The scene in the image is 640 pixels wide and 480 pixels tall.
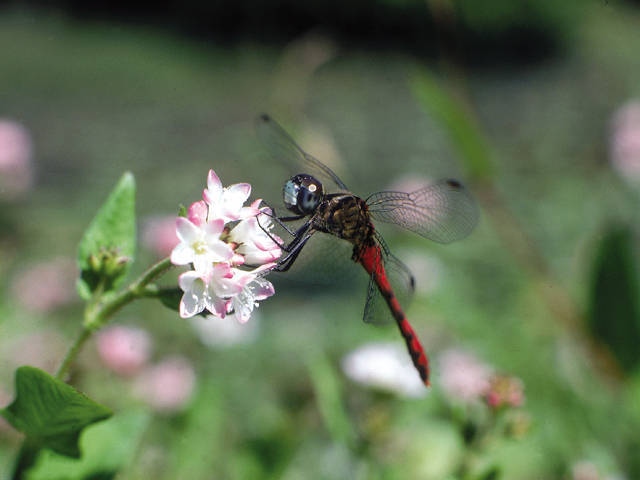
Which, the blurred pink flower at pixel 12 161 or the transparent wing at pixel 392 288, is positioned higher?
the transparent wing at pixel 392 288

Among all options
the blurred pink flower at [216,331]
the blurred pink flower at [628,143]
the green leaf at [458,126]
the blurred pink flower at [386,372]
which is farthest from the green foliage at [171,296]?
the blurred pink flower at [628,143]

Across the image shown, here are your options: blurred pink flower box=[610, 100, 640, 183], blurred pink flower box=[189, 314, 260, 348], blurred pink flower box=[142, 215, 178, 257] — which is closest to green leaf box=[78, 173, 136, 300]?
blurred pink flower box=[142, 215, 178, 257]

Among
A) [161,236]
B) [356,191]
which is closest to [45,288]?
[161,236]

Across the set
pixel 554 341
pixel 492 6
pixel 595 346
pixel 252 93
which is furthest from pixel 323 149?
pixel 492 6

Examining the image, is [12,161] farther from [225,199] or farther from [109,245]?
[225,199]

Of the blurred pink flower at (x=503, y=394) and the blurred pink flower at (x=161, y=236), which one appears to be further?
the blurred pink flower at (x=161, y=236)

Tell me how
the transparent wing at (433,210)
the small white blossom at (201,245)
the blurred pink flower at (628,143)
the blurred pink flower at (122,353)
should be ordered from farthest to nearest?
the blurred pink flower at (628,143)
the blurred pink flower at (122,353)
the transparent wing at (433,210)
the small white blossom at (201,245)

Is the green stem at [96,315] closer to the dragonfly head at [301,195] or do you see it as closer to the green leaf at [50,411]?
the green leaf at [50,411]

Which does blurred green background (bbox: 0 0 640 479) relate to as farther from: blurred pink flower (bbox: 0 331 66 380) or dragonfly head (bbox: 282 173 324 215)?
dragonfly head (bbox: 282 173 324 215)
